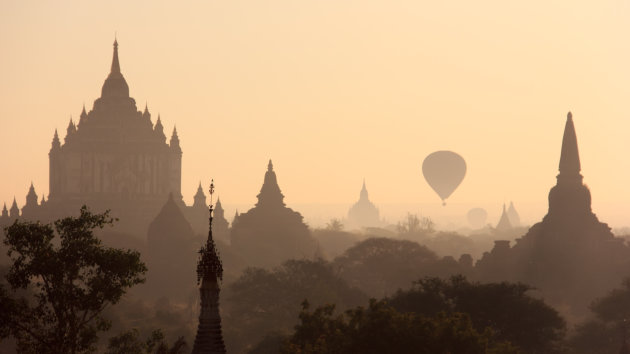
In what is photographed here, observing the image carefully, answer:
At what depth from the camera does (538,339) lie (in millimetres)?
69188

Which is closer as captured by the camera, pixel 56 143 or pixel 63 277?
pixel 63 277

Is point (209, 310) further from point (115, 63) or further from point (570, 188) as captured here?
point (115, 63)

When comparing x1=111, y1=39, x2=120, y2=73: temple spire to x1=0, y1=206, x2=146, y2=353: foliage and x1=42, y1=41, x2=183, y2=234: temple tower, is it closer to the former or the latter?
x1=42, y1=41, x2=183, y2=234: temple tower

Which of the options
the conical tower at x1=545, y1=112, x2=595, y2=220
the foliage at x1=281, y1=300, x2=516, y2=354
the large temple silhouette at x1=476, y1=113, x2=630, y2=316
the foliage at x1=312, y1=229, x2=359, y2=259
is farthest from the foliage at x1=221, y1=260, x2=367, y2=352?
the foliage at x1=312, y1=229, x2=359, y2=259

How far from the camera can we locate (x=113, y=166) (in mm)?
177875

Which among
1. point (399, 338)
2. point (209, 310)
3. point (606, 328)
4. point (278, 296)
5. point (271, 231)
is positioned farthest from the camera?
point (271, 231)

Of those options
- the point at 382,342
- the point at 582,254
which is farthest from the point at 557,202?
the point at 382,342

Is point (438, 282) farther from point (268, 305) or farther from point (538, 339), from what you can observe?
point (268, 305)

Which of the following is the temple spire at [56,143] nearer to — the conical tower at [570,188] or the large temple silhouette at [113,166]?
the large temple silhouette at [113,166]

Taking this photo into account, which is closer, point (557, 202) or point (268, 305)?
point (268, 305)

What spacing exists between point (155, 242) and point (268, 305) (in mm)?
48320

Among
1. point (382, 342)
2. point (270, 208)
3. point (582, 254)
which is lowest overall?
point (382, 342)

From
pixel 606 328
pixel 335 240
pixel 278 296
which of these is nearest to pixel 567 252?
pixel 278 296

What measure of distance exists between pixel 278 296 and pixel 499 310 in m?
26.1
